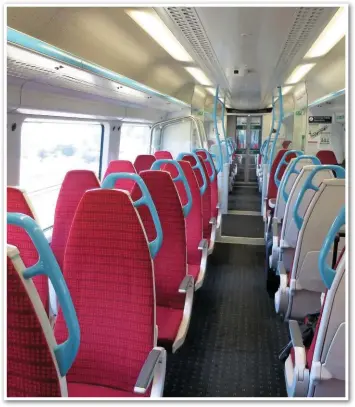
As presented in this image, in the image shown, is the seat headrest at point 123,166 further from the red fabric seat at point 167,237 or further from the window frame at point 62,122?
the red fabric seat at point 167,237

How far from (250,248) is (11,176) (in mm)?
4278

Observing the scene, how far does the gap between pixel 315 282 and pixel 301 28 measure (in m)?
1.97

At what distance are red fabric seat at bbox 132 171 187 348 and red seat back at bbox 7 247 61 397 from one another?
1581 millimetres

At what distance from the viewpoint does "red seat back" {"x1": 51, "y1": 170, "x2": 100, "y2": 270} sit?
264 centimetres

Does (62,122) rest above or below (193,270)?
above

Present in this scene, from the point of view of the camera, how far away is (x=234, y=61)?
547 cm

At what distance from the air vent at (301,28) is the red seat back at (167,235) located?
1399mm

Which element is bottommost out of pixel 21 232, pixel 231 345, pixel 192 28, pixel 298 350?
pixel 231 345

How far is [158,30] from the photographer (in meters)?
3.95

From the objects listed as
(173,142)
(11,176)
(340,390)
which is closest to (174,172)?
(11,176)

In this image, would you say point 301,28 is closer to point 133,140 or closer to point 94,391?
point 94,391

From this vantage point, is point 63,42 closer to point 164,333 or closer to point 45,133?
point 45,133

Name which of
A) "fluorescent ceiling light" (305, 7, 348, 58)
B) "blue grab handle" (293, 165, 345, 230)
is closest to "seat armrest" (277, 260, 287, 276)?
"blue grab handle" (293, 165, 345, 230)

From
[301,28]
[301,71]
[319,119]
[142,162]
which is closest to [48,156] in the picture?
[142,162]
